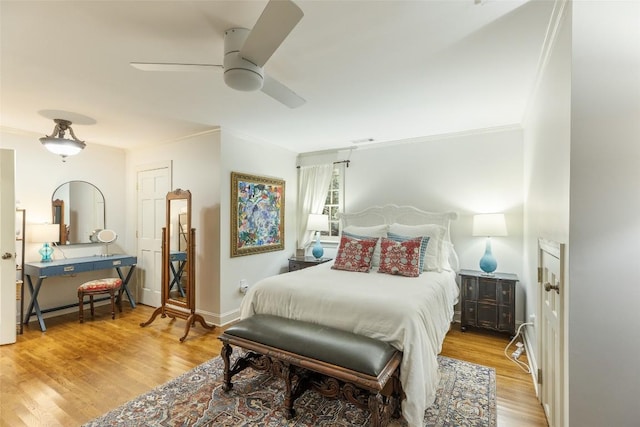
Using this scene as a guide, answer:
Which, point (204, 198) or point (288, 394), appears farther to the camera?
point (204, 198)

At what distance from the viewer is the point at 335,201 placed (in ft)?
15.7

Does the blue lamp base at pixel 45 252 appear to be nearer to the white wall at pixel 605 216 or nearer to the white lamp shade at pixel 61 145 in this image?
the white lamp shade at pixel 61 145

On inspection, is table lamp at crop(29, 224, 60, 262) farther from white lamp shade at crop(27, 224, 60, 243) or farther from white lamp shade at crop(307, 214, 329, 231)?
white lamp shade at crop(307, 214, 329, 231)

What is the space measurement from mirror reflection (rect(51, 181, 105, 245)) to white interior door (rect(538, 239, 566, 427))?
214 inches

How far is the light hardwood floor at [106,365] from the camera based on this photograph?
1.99 m

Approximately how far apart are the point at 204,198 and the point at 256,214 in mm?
742

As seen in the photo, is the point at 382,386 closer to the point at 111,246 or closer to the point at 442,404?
the point at 442,404

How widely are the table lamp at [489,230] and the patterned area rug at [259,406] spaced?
1.24m

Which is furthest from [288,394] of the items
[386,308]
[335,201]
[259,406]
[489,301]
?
[335,201]

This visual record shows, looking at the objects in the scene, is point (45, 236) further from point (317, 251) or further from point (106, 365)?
point (317, 251)

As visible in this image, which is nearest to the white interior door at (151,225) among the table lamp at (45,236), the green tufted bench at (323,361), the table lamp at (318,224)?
the table lamp at (45,236)

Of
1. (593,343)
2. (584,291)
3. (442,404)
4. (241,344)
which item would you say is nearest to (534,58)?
(584,291)

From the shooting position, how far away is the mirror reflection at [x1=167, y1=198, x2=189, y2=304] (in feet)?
A: 11.7

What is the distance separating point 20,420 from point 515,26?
4016mm
